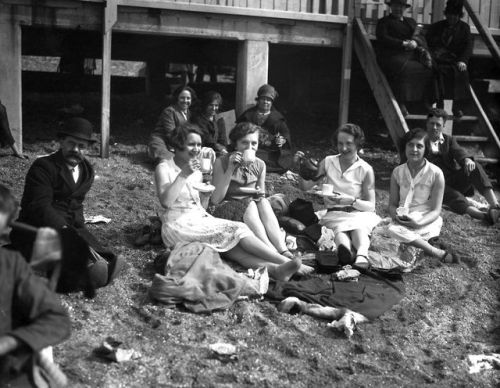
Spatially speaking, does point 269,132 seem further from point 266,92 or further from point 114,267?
point 114,267

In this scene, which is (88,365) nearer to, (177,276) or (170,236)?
(177,276)

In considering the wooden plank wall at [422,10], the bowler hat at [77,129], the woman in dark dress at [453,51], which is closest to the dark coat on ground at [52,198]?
the bowler hat at [77,129]

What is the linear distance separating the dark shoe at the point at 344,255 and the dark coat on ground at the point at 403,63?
13.7 ft

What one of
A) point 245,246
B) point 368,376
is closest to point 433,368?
point 368,376

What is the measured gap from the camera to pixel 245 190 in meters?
7.13

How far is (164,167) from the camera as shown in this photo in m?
6.77

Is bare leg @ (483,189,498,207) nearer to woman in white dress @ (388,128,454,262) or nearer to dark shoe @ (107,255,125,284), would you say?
woman in white dress @ (388,128,454,262)

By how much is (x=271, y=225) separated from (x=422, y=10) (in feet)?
18.9

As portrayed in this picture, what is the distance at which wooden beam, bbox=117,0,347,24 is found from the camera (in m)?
10.0

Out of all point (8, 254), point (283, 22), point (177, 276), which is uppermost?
point (283, 22)

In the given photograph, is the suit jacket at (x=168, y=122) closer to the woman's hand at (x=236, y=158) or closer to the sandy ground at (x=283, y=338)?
the sandy ground at (x=283, y=338)

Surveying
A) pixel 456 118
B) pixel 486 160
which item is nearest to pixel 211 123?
pixel 456 118

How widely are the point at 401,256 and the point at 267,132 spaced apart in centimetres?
320

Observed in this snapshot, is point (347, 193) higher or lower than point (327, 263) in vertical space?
higher
